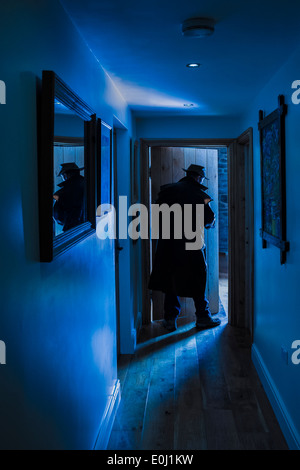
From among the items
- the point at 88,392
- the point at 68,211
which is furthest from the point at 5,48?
the point at 88,392

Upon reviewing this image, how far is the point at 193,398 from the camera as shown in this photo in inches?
135

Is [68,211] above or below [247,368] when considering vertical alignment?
above

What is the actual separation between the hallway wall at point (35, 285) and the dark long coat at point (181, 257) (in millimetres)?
2421

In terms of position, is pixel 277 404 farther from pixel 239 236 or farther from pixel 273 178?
pixel 239 236

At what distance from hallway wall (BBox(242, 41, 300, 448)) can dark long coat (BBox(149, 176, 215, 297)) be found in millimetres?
955

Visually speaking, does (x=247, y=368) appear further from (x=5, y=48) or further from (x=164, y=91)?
(x=5, y=48)

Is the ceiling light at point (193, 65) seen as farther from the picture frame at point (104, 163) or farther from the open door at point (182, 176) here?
the open door at point (182, 176)

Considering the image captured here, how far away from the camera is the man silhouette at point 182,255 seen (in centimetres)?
485

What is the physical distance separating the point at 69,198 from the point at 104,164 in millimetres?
980

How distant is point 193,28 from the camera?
2195 millimetres

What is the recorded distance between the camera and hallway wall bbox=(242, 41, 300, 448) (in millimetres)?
2670

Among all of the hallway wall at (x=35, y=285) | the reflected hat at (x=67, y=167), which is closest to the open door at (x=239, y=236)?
the hallway wall at (x=35, y=285)

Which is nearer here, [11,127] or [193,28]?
[11,127]
